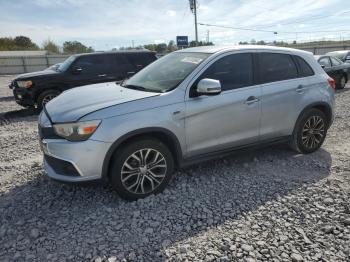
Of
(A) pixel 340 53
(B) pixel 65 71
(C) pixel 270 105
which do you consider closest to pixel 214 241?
(C) pixel 270 105

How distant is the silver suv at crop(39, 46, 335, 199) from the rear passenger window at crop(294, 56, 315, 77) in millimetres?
17

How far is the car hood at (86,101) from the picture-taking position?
134 inches

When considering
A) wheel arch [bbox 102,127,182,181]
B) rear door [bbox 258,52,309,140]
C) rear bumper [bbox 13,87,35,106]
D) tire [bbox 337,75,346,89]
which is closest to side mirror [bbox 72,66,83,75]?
rear bumper [bbox 13,87,35,106]

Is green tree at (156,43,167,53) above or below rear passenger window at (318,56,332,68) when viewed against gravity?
above

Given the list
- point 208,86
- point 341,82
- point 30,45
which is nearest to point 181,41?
point 341,82

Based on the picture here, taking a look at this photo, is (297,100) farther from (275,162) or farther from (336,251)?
(336,251)

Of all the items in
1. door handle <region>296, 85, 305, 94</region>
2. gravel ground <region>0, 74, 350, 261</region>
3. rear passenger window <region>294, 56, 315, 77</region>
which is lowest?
gravel ground <region>0, 74, 350, 261</region>

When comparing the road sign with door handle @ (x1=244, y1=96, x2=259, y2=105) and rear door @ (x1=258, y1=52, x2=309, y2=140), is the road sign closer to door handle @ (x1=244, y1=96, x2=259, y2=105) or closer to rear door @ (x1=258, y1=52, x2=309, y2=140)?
rear door @ (x1=258, y1=52, x2=309, y2=140)

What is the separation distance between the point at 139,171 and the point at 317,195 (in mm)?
2164

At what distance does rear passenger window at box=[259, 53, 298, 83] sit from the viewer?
4469 mm

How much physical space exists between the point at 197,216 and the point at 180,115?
1158mm

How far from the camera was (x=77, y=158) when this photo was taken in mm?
3275

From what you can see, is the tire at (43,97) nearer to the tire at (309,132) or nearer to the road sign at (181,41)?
the tire at (309,132)

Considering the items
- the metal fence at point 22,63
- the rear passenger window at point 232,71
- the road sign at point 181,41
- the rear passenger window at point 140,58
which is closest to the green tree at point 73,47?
the metal fence at point 22,63
